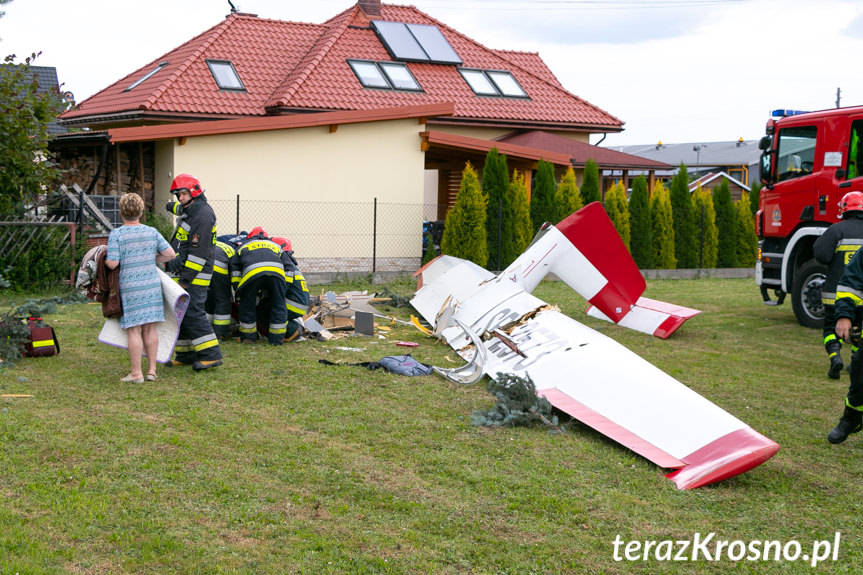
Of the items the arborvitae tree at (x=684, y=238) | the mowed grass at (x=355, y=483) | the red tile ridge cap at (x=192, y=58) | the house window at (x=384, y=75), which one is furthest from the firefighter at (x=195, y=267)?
the arborvitae tree at (x=684, y=238)

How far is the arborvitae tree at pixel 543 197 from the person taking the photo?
18.9 m

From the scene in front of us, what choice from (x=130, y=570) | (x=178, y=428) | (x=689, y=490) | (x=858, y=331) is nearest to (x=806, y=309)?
(x=858, y=331)

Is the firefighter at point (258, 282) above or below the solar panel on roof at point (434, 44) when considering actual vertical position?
below

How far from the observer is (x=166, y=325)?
730cm

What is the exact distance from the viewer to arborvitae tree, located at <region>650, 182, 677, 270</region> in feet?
67.0

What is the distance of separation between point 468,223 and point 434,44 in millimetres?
9441

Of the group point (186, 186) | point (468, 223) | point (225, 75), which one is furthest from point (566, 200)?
point (186, 186)

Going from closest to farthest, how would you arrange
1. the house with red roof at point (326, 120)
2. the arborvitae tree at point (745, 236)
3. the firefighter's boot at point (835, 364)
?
the firefighter's boot at point (835, 364) → the house with red roof at point (326, 120) → the arborvitae tree at point (745, 236)

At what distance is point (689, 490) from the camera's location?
4730mm

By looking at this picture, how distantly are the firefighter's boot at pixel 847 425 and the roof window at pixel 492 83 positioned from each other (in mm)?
19313

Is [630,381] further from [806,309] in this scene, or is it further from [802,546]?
[806,309]

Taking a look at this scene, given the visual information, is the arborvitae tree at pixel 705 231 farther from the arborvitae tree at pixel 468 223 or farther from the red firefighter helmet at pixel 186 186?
the red firefighter helmet at pixel 186 186

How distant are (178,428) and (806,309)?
29.8 feet

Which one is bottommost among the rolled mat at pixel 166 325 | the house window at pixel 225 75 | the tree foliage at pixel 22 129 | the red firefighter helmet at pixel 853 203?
the rolled mat at pixel 166 325
